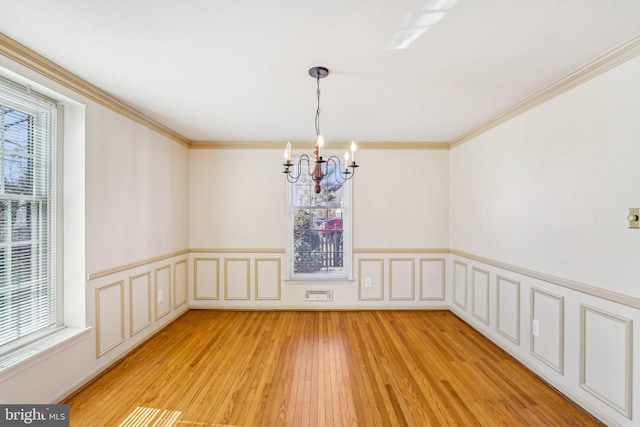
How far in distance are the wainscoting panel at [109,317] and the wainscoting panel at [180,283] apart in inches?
39.6

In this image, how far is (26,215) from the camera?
78.7 inches

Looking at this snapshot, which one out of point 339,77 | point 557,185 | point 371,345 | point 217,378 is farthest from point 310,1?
point 371,345

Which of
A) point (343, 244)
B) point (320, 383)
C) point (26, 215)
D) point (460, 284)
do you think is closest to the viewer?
point (26, 215)

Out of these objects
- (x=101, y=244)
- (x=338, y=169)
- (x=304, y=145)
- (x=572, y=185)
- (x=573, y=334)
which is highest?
(x=304, y=145)

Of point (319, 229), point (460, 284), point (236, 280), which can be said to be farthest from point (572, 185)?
point (236, 280)

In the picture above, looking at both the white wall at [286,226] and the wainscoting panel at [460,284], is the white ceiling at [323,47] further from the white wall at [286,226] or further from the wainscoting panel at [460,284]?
the wainscoting panel at [460,284]

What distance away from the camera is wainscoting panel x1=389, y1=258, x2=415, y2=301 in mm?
4047

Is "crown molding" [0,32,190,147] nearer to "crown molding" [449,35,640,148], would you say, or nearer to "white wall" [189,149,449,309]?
"white wall" [189,149,449,309]

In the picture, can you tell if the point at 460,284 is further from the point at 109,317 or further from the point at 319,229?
the point at 109,317

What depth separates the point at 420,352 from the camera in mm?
2828

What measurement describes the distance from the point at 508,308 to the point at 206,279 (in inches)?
151

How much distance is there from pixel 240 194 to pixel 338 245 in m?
1.66

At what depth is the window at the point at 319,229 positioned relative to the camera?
4.14 m

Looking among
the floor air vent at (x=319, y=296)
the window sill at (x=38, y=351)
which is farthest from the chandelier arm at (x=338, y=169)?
the window sill at (x=38, y=351)
